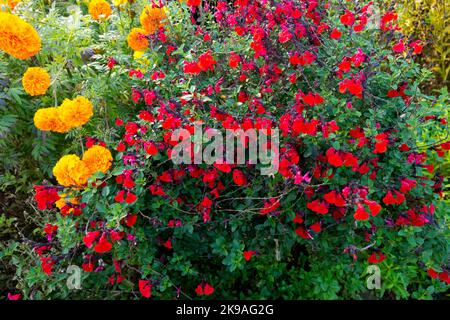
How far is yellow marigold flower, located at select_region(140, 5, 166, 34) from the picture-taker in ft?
8.19

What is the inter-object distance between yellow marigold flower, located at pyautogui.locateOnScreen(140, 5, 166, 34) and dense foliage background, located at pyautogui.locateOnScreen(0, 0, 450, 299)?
56 millimetres

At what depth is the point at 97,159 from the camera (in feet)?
6.67

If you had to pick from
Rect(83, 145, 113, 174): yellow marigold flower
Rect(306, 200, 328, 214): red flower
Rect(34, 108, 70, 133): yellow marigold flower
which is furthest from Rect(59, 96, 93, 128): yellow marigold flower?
Rect(306, 200, 328, 214): red flower

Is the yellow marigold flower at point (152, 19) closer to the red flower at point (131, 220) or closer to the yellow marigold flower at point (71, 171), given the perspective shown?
the yellow marigold flower at point (71, 171)

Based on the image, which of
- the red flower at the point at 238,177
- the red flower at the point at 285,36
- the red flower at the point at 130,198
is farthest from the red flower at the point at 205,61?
the red flower at the point at 130,198

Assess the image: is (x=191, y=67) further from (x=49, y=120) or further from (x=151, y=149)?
(x=49, y=120)

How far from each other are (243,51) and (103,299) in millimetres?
1289

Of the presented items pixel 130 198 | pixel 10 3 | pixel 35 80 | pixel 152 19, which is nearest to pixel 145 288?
pixel 130 198

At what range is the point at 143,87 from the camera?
7.95 feet

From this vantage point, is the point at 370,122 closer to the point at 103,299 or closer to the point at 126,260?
the point at 126,260

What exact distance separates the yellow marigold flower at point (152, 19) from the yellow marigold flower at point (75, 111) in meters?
0.57

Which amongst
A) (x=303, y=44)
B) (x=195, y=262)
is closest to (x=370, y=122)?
(x=303, y=44)

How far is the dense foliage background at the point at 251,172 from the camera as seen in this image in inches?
79.7

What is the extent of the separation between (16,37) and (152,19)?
0.63 meters
